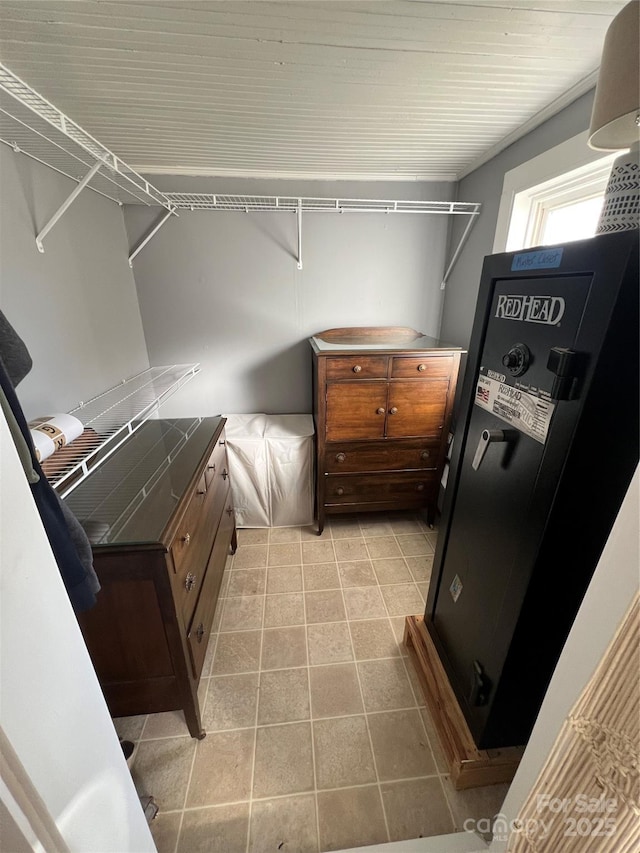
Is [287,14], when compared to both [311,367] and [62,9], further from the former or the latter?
[311,367]

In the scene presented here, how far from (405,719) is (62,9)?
7.65 ft

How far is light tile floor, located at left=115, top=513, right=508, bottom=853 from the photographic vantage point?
0.93m

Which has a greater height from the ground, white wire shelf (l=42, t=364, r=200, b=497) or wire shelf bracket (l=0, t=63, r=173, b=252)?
wire shelf bracket (l=0, t=63, r=173, b=252)

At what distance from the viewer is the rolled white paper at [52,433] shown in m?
0.82

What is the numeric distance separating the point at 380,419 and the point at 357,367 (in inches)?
13.5

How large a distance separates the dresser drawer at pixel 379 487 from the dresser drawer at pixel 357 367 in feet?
2.06

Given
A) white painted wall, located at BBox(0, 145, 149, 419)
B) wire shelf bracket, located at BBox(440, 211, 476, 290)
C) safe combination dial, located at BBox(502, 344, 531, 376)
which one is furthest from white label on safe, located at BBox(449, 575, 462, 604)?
wire shelf bracket, located at BBox(440, 211, 476, 290)

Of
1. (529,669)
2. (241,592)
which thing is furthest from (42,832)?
(241,592)

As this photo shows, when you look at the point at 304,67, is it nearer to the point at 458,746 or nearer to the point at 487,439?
the point at 487,439

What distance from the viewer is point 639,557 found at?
447 millimetres

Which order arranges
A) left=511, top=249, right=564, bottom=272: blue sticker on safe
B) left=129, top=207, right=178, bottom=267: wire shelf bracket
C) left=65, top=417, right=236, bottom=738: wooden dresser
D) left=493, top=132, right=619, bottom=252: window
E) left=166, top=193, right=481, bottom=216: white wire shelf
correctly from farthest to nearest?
left=129, top=207, right=178, bottom=267: wire shelf bracket < left=166, top=193, right=481, bottom=216: white wire shelf < left=493, top=132, right=619, bottom=252: window < left=65, top=417, right=236, bottom=738: wooden dresser < left=511, top=249, right=564, bottom=272: blue sticker on safe

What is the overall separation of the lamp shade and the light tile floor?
178 cm

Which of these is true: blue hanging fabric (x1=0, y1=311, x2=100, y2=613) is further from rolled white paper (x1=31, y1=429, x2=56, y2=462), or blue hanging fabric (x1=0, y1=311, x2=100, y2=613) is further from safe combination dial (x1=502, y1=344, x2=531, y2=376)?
safe combination dial (x1=502, y1=344, x2=531, y2=376)

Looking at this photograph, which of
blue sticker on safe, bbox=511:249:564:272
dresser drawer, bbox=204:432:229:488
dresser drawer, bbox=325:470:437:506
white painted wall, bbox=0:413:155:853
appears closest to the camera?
white painted wall, bbox=0:413:155:853
